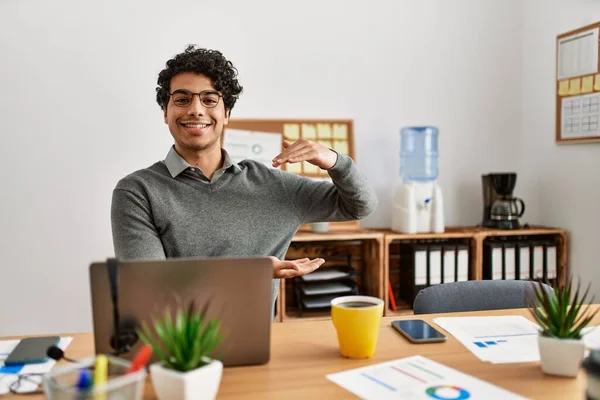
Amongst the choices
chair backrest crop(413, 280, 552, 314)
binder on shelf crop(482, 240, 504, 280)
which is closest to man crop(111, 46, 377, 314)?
chair backrest crop(413, 280, 552, 314)

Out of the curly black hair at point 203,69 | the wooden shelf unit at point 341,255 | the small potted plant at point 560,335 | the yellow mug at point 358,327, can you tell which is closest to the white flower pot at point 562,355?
the small potted plant at point 560,335

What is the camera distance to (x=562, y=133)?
3205 mm

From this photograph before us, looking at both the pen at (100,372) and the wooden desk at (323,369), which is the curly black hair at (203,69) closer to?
the wooden desk at (323,369)

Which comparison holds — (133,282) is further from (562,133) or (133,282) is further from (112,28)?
(562,133)

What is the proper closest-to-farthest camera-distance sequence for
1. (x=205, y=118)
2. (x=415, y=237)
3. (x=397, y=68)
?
1. (x=205, y=118)
2. (x=415, y=237)
3. (x=397, y=68)

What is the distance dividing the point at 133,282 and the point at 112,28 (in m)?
2.46

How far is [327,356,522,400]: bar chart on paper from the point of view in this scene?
0.96 metres

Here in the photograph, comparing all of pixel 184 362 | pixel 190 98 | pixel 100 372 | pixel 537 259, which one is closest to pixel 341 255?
pixel 537 259

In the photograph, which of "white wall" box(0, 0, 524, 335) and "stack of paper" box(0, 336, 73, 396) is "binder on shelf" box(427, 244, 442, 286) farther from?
"stack of paper" box(0, 336, 73, 396)

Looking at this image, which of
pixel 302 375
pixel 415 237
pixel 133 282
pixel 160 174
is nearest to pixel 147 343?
pixel 133 282

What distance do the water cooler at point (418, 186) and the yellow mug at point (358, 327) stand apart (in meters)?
2.02

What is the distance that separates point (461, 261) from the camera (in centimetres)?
314

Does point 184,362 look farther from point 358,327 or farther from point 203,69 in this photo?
point 203,69

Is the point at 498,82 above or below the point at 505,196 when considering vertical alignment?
above
